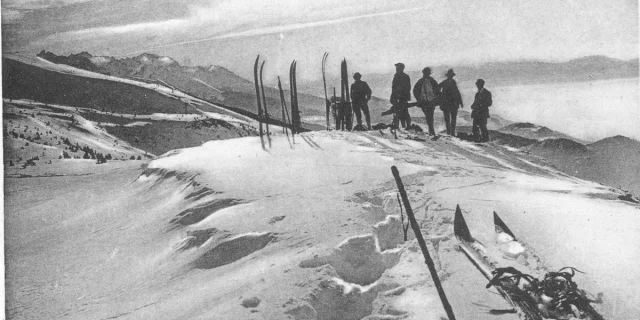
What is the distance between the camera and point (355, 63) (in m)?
5.28

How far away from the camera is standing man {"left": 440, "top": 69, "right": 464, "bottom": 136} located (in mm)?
5651

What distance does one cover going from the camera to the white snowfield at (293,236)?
323cm

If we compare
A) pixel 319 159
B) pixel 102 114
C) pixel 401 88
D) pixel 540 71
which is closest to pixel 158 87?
pixel 102 114

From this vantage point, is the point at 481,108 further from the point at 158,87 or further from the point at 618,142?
the point at 158,87

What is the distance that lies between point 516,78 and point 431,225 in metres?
2.15

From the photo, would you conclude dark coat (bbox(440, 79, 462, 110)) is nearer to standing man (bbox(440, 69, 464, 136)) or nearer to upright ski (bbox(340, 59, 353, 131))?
standing man (bbox(440, 69, 464, 136))

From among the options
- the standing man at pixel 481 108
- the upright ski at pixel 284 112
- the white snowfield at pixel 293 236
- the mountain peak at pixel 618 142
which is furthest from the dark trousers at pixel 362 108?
the mountain peak at pixel 618 142

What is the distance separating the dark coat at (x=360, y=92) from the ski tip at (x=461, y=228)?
245 centimetres

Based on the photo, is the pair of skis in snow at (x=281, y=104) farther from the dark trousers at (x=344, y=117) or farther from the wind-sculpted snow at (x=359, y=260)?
the wind-sculpted snow at (x=359, y=260)

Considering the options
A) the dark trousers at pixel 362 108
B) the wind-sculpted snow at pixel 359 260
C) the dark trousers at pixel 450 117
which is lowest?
the wind-sculpted snow at pixel 359 260

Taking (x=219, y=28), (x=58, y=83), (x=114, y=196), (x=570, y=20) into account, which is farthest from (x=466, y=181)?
(x=58, y=83)

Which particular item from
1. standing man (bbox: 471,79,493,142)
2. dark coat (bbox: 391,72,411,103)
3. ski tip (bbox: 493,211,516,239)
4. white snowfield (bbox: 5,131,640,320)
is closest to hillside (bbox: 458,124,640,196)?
standing man (bbox: 471,79,493,142)

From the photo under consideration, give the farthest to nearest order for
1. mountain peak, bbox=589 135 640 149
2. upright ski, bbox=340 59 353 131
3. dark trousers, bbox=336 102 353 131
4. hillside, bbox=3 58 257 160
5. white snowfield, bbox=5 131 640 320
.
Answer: dark trousers, bbox=336 102 353 131 → upright ski, bbox=340 59 353 131 → hillside, bbox=3 58 257 160 → mountain peak, bbox=589 135 640 149 → white snowfield, bbox=5 131 640 320

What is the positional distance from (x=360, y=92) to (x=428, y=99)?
79cm
